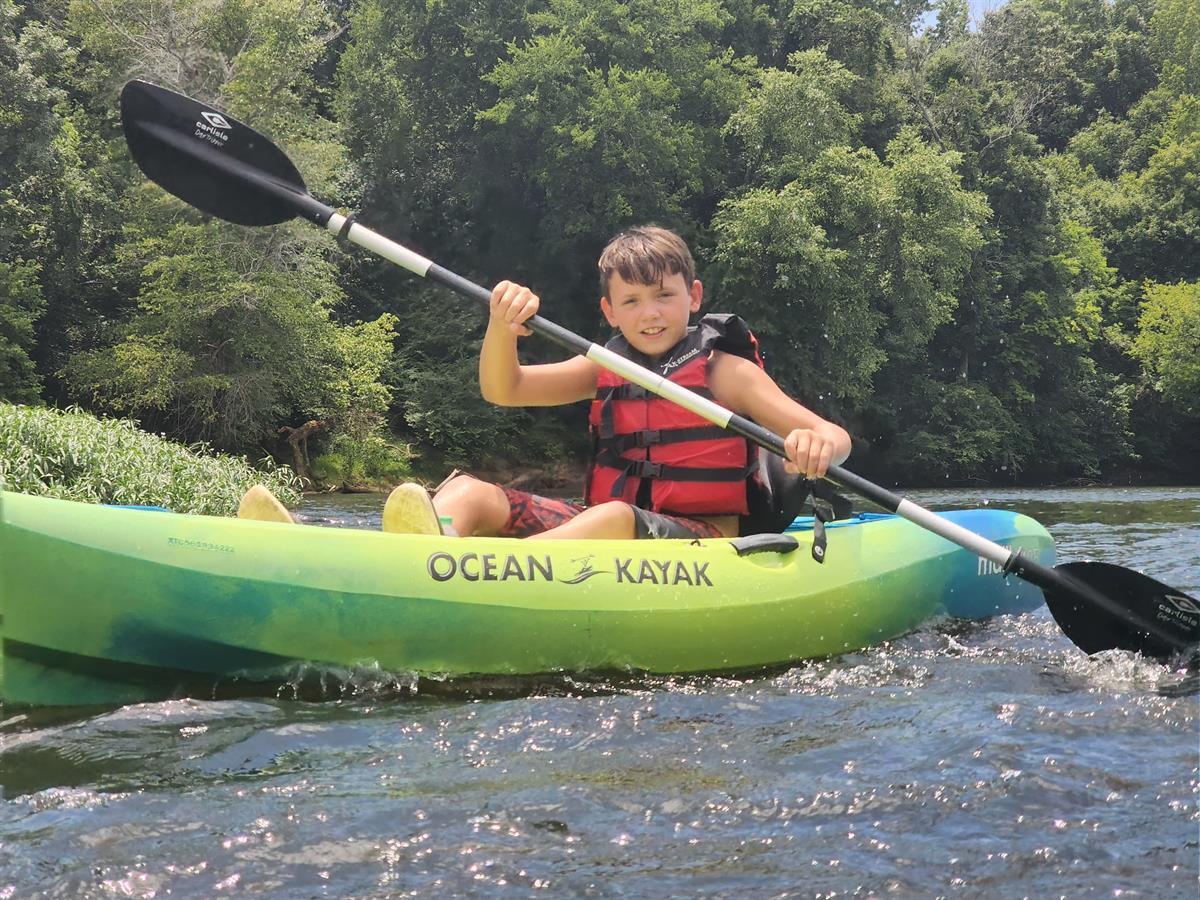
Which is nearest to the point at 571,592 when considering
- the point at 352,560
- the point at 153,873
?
the point at 352,560

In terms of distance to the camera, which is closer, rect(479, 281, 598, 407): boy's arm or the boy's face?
rect(479, 281, 598, 407): boy's arm

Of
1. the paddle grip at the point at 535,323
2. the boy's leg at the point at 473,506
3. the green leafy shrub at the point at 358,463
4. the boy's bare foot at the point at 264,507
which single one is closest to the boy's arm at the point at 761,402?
the paddle grip at the point at 535,323

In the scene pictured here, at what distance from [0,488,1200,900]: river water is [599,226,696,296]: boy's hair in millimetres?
1098

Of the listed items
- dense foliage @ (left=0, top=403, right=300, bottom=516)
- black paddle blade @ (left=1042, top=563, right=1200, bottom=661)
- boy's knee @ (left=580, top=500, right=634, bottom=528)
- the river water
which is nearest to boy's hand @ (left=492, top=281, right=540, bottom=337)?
boy's knee @ (left=580, top=500, right=634, bottom=528)

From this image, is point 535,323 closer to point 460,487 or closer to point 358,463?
point 460,487

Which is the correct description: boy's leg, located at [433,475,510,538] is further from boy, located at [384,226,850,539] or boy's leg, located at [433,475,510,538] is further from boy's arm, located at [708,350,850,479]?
boy's arm, located at [708,350,850,479]

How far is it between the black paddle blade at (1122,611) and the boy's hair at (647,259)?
1.31 meters

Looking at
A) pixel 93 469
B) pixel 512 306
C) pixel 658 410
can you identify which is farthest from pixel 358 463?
pixel 512 306

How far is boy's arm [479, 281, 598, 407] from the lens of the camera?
3.21 metres

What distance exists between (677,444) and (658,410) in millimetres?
108

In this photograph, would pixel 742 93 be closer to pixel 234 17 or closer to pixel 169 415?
pixel 234 17

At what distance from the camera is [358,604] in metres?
2.72

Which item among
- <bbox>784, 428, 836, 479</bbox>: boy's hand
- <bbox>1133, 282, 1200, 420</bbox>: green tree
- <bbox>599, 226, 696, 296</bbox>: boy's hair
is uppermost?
<bbox>1133, 282, 1200, 420</bbox>: green tree

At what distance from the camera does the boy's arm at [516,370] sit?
3213 mm
